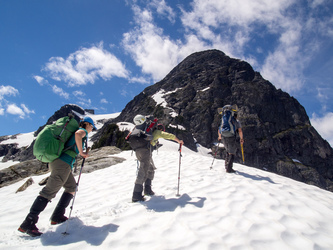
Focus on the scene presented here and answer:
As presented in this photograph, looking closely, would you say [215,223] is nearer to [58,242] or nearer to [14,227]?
[58,242]

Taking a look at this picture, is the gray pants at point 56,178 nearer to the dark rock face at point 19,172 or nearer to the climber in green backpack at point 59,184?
the climber in green backpack at point 59,184

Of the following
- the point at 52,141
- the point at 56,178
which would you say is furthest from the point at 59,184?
the point at 52,141

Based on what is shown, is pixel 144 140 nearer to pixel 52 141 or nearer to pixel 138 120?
pixel 138 120

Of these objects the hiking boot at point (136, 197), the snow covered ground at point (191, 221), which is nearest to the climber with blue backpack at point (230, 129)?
the snow covered ground at point (191, 221)

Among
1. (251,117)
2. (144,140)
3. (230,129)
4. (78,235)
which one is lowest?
(78,235)

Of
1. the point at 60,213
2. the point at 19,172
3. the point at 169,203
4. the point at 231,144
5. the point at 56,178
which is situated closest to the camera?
the point at 56,178

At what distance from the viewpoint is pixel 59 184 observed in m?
4.17

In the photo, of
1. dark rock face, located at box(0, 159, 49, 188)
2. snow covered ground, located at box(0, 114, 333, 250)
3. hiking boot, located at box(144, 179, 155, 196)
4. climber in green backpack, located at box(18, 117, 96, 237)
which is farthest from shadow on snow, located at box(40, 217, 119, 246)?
dark rock face, located at box(0, 159, 49, 188)

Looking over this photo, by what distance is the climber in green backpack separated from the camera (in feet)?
12.6

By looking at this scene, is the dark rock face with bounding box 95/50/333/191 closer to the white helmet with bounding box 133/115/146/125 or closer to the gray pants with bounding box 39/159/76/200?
the white helmet with bounding box 133/115/146/125

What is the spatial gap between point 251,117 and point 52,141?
84.1m

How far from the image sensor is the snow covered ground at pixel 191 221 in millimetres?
3393

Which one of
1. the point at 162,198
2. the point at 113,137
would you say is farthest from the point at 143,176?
the point at 113,137

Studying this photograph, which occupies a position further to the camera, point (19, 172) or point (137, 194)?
point (19, 172)
